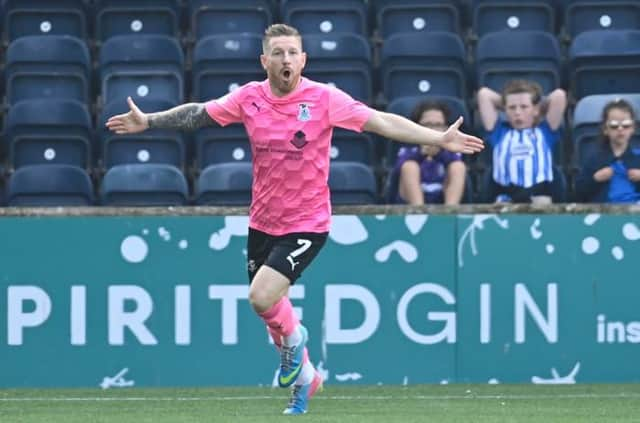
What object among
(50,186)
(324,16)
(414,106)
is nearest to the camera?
(50,186)

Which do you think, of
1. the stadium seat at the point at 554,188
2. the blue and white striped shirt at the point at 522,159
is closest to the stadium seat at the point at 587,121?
the stadium seat at the point at 554,188

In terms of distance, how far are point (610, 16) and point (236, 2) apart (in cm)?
303

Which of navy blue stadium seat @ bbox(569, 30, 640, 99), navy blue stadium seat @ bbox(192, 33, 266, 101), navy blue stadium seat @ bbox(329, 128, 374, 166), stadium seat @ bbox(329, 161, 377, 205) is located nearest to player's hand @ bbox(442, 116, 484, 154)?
stadium seat @ bbox(329, 161, 377, 205)

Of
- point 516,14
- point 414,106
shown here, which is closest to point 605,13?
point 516,14

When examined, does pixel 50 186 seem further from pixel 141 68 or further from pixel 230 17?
pixel 230 17

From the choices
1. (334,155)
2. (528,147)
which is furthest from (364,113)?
(334,155)

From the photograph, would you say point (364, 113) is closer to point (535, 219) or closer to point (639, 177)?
point (535, 219)

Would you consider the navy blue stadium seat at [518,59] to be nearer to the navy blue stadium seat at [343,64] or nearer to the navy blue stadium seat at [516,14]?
the navy blue stadium seat at [516,14]

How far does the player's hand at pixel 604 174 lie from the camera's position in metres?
10.8

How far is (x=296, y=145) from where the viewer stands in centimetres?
831

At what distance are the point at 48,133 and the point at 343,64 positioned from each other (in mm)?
2291

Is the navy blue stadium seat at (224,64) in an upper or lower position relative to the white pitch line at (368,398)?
Result: upper

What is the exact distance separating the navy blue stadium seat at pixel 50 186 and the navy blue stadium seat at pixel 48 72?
114cm

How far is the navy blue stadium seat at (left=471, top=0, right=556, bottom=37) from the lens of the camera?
1335 cm
